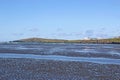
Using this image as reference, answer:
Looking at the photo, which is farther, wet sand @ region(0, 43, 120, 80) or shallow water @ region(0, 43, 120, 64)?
shallow water @ region(0, 43, 120, 64)

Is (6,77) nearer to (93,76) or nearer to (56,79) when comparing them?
(56,79)

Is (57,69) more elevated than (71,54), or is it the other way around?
(71,54)

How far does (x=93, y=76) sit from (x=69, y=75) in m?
1.95

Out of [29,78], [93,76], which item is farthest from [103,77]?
[29,78]

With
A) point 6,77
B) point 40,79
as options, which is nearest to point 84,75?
point 40,79

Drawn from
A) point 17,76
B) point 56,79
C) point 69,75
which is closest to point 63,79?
point 56,79

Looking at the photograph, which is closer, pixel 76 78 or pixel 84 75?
pixel 76 78

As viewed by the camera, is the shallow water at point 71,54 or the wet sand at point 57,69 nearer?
the wet sand at point 57,69

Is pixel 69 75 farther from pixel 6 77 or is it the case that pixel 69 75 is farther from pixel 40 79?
pixel 6 77

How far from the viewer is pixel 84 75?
24.0 meters

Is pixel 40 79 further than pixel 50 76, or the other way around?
pixel 50 76

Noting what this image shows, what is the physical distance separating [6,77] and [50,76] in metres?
3.49

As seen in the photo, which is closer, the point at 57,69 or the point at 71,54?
the point at 57,69

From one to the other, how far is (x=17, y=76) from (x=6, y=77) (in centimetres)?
104
